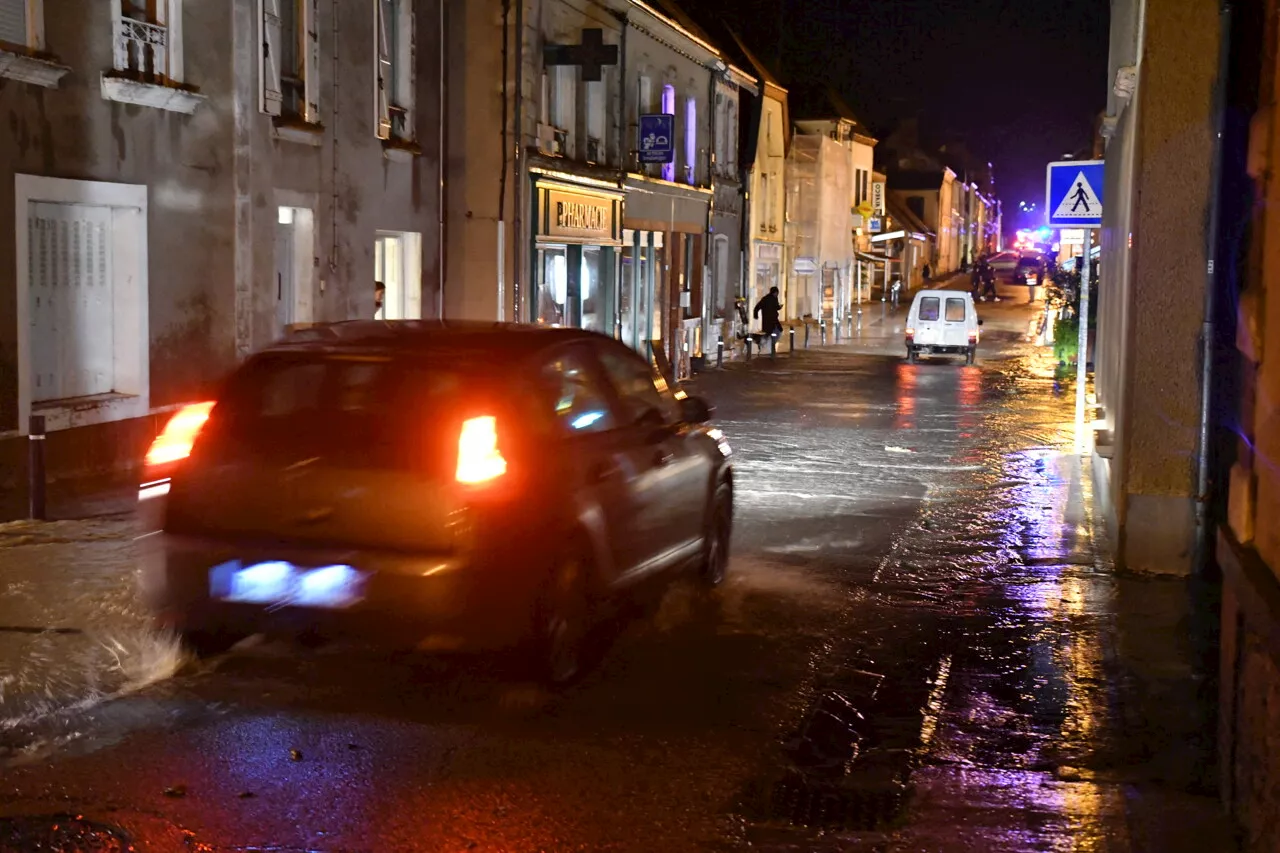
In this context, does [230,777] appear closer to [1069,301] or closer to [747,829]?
[747,829]

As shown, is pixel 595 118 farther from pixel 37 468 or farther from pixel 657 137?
pixel 37 468

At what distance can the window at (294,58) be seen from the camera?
16.1 metres

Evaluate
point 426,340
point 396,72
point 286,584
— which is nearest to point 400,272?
point 396,72

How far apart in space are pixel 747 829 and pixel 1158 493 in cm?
545

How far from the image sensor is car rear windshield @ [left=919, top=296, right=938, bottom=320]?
110ft

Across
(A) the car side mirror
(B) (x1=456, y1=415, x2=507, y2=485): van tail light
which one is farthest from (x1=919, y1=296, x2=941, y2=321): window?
(B) (x1=456, y1=415, x2=507, y2=485): van tail light

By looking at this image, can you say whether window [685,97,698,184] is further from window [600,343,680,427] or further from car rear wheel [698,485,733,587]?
window [600,343,680,427]

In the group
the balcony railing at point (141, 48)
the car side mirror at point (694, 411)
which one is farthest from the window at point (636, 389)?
the balcony railing at point (141, 48)

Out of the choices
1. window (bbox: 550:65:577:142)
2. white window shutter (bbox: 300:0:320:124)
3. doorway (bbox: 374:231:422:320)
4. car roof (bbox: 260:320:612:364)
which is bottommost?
car roof (bbox: 260:320:612:364)

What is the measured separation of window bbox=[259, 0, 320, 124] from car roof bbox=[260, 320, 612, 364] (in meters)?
9.39

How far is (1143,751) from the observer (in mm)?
6441

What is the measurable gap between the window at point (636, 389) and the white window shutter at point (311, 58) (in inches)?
380

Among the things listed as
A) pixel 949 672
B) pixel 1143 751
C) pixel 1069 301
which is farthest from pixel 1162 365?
pixel 1069 301

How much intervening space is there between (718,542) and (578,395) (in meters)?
2.38
